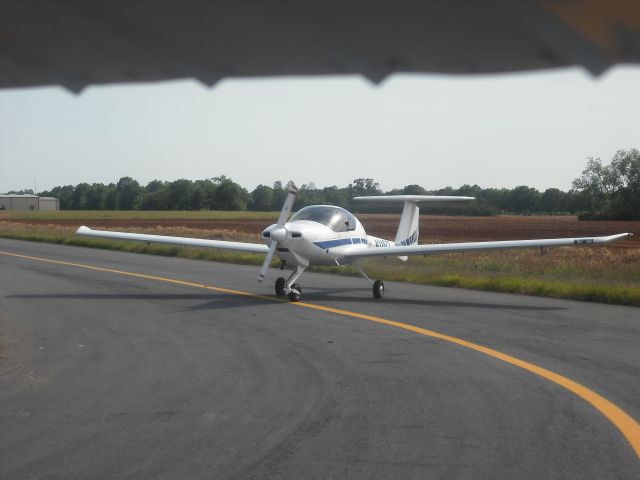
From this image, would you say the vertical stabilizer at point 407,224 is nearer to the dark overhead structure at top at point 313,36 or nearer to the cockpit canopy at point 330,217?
the cockpit canopy at point 330,217

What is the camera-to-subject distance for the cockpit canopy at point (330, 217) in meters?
17.1

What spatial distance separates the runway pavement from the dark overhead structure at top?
10.4 ft

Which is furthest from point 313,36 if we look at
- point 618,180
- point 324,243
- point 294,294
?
point 324,243

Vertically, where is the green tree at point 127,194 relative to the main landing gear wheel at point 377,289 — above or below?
above

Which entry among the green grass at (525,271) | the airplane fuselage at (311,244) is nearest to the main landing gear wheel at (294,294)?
the airplane fuselage at (311,244)

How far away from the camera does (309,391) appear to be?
773 centimetres

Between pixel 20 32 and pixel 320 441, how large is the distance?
3.99 meters

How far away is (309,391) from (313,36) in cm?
573

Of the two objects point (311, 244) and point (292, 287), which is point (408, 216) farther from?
point (292, 287)

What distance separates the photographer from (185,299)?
54.2ft

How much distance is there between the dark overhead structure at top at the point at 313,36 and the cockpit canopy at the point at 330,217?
1405 centimetres

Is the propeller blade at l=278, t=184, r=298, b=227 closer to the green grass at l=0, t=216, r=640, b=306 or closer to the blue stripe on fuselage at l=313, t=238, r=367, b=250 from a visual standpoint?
the blue stripe on fuselage at l=313, t=238, r=367, b=250

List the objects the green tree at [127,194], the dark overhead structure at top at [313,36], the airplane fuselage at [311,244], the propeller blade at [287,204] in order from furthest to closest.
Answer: the airplane fuselage at [311,244] → the propeller blade at [287,204] → the green tree at [127,194] → the dark overhead structure at top at [313,36]

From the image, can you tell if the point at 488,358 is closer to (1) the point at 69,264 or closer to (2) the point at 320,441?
(2) the point at 320,441
